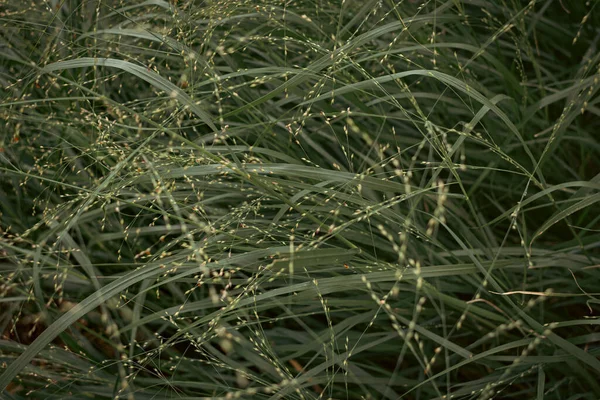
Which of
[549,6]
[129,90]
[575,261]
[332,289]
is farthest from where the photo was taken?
[129,90]

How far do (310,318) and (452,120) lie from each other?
597mm

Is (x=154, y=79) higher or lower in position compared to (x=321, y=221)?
higher

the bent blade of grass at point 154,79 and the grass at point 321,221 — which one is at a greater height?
the bent blade of grass at point 154,79

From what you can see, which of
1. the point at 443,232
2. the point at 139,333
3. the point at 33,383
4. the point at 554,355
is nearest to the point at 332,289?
the point at 554,355

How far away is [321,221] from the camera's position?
1.33 m

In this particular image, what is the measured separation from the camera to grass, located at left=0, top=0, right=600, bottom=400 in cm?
109

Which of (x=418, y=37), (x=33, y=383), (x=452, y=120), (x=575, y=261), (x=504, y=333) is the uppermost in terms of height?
(x=418, y=37)

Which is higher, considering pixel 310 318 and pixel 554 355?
pixel 554 355

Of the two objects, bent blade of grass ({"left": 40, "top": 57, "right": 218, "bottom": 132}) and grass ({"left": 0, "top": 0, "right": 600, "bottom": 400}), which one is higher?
bent blade of grass ({"left": 40, "top": 57, "right": 218, "bottom": 132})

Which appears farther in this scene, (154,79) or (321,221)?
(321,221)

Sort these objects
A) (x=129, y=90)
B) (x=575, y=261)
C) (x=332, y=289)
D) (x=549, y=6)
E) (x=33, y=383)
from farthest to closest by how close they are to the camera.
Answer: (x=129, y=90) < (x=549, y=6) < (x=33, y=383) < (x=575, y=261) < (x=332, y=289)

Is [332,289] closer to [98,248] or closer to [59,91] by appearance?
[98,248]

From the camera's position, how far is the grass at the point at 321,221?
1094 mm

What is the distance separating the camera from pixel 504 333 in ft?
4.26
